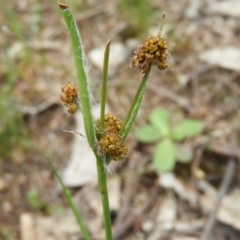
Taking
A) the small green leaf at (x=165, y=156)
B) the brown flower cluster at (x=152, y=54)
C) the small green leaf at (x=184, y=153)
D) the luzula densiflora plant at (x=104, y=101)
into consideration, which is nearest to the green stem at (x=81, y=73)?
the luzula densiflora plant at (x=104, y=101)

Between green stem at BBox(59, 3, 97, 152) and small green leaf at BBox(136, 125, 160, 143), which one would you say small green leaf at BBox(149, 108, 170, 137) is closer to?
small green leaf at BBox(136, 125, 160, 143)

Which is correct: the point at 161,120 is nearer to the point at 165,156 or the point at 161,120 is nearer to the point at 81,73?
the point at 165,156

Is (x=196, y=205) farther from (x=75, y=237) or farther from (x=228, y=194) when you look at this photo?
(x=75, y=237)

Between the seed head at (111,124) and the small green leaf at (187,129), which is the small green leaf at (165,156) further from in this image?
the seed head at (111,124)

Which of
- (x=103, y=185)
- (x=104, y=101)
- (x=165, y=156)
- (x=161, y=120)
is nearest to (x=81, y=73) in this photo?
(x=104, y=101)

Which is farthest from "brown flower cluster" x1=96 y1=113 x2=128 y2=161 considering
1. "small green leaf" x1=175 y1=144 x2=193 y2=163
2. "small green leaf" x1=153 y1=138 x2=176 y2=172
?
"small green leaf" x1=175 y1=144 x2=193 y2=163

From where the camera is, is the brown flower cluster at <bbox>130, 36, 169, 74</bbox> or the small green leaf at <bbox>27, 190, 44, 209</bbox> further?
the small green leaf at <bbox>27, 190, 44, 209</bbox>

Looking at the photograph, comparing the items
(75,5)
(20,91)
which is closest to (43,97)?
(20,91)
